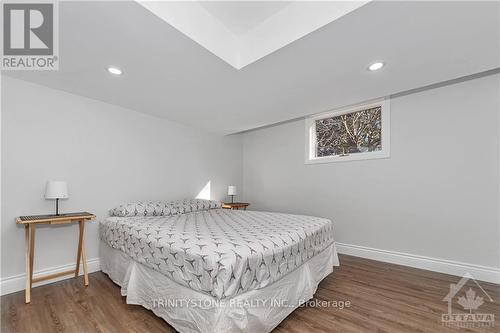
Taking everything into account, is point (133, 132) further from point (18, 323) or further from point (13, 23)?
point (18, 323)

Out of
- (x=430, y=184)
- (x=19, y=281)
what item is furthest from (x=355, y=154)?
(x=19, y=281)

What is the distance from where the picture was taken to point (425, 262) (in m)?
2.77

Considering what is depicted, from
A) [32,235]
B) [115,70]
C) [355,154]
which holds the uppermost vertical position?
[115,70]

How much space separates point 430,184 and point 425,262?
101 cm

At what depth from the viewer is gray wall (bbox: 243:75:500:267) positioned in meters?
2.47

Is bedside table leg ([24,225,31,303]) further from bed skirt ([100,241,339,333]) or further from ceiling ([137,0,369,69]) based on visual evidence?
ceiling ([137,0,369,69])

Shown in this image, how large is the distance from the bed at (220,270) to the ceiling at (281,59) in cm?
159

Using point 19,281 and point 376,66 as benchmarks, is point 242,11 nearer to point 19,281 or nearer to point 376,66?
point 376,66

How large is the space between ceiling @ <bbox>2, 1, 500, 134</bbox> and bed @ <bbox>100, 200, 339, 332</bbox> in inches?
62.8

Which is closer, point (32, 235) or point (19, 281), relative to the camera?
point (32, 235)

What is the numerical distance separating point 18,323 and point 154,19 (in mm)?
2605

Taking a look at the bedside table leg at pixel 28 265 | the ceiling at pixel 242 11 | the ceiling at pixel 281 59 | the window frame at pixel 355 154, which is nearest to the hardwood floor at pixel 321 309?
the bedside table leg at pixel 28 265

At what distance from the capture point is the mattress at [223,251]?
1367 mm

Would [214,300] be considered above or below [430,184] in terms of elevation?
below
